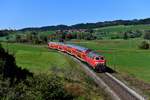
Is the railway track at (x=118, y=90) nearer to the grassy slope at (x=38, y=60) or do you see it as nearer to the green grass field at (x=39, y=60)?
the green grass field at (x=39, y=60)

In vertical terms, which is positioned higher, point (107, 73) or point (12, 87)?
point (12, 87)

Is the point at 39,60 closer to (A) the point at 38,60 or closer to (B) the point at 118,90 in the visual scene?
(A) the point at 38,60

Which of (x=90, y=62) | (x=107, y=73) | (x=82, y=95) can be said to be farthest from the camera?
(x=90, y=62)

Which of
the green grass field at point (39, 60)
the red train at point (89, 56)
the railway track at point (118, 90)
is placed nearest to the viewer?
the railway track at point (118, 90)

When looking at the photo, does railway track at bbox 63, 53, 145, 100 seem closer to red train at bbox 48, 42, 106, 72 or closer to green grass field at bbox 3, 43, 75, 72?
red train at bbox 48, 42, 106, 72

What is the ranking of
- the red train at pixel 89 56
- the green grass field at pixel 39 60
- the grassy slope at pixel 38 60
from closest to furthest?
the green grass field at pixel 39 60 < the grassy slope at pixel 38 60 < the red train at pixel 89 56

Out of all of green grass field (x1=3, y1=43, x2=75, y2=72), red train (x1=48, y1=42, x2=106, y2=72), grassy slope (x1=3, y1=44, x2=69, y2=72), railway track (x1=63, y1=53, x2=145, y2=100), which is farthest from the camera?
red train (x1=48, y1=42, x2=106, y2=72)

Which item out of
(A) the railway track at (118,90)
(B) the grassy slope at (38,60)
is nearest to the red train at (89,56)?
(B) the grassy slope at (38,60)

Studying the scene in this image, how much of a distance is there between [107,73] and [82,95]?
32921mm

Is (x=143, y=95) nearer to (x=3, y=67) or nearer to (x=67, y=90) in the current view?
(x=67, y=90)

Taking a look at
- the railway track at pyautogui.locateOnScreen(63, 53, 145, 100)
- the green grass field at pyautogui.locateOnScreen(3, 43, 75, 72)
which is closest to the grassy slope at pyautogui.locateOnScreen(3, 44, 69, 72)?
the green grass field at pyautogui.locateOnScreen(3, 43, 75, 72)

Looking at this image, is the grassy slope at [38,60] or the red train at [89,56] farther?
the red train at [89,56]

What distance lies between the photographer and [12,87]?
31.9 m

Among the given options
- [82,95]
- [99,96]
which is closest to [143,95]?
[99,96]
